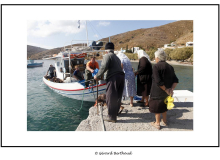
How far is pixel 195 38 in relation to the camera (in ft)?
10.9

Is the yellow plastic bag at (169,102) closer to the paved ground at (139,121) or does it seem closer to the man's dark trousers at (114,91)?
the paved ground at (139,121)

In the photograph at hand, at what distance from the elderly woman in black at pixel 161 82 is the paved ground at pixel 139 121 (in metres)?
0.62

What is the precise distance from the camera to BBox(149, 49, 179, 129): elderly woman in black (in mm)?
2766

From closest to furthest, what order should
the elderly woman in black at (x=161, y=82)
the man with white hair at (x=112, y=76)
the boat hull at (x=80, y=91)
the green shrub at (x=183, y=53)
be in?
1. the elderly woman in black at (x=161, y=82)
2. the man with white hair at (x=112, y=76)
3. the boat hull at (x=80, y=91)
4. the green shrub at (x=183, y=53)

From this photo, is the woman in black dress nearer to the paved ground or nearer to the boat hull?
the paved ground

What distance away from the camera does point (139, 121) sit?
362 centimetres

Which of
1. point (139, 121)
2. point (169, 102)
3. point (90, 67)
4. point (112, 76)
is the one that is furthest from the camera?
point (90, 67)

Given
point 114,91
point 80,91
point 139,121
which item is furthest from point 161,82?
point 80,91

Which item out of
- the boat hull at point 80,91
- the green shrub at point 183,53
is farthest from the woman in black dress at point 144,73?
the green shrub at point 183,53

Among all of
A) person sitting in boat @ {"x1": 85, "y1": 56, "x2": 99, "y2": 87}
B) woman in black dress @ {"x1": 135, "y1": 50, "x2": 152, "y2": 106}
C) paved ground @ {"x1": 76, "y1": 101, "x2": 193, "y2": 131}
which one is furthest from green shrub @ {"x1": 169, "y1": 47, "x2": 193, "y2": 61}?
woman in black dress @ {"x1": 135, "y1": 50, "x2": 152, "y2": 106}

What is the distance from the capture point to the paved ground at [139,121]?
329 centimetres

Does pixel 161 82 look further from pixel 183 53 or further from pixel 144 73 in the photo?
pixel 183 53

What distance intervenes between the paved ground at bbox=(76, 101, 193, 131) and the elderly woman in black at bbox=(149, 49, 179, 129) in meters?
0.62

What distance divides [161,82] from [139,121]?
137 centimetres
